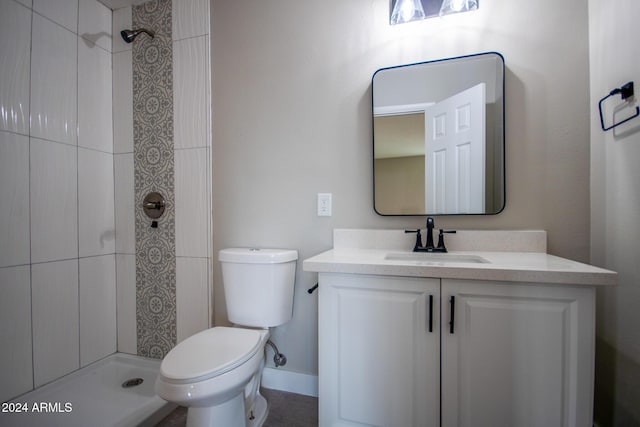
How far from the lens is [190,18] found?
1.61 meters

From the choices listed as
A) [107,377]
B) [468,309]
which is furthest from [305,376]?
[107,377]

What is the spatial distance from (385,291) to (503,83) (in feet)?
3.59

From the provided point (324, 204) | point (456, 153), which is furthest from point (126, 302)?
point (456, 153)

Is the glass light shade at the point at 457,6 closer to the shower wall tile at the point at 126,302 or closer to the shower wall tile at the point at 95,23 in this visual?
the shower wall tile at the point at 95,23

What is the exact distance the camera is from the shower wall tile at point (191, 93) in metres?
1.59

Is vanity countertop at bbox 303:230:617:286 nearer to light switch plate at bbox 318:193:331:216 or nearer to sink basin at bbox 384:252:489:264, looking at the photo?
sink basin at bbox 384:252:489:264

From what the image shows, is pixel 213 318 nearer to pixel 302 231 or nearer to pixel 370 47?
pixel 302 231

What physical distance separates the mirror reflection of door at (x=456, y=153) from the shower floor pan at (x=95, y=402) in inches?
66.5

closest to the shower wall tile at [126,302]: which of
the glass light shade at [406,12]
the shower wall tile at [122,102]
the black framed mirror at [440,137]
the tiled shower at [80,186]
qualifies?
the tiled shower at [80,186]

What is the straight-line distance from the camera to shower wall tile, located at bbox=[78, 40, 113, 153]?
1.58 metres

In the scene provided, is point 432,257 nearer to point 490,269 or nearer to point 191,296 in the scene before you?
point 490,269

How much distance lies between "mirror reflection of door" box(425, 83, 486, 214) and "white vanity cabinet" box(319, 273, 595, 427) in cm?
50

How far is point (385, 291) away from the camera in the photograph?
3.04 ft

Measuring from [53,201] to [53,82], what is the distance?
67 cm
